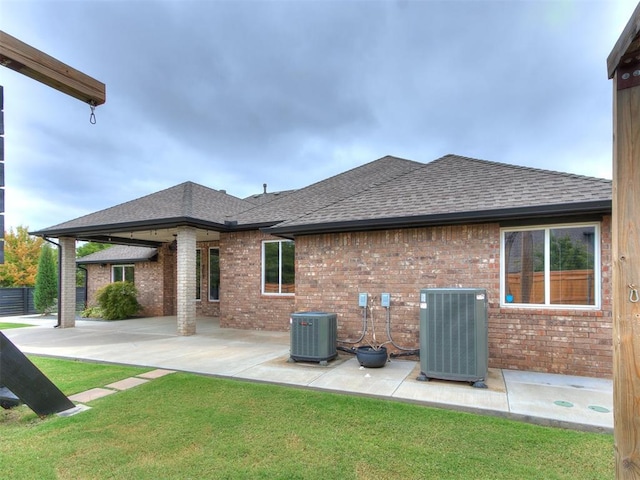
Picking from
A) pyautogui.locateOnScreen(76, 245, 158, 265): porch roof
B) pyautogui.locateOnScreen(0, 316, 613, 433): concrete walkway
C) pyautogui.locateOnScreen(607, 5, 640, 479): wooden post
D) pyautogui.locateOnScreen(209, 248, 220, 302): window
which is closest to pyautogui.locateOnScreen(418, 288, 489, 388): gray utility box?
pyautogui.locateOnScreen(0, 316, 613, 433): concrete walkway

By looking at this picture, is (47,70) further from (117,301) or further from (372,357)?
(117,301)

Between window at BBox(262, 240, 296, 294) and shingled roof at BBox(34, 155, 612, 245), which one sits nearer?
shingled roof at BBox(34, 155, 612, 245)

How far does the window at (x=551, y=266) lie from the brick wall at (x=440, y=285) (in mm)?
140

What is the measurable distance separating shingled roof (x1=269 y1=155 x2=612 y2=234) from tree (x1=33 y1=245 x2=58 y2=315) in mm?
14934

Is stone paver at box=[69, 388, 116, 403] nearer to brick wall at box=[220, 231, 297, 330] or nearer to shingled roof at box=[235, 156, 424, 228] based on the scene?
brick wall at box=[220, 231, 297, 330]

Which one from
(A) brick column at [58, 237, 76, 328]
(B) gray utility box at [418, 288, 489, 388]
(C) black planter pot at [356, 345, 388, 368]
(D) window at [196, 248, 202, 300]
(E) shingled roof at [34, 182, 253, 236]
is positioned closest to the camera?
(B) gray utility box at [418, 288, 489, 388]

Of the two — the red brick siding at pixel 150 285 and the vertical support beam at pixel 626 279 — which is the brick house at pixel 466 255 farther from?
the red brick siding at pixel 150 285

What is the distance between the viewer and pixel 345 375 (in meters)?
5.82

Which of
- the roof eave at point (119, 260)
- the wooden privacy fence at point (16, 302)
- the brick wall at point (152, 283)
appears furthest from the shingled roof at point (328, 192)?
the wooden privacy fence at point (16, 302)

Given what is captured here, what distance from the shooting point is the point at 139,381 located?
5625mm

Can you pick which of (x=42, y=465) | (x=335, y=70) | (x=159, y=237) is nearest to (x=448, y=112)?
(x=335, y=70)

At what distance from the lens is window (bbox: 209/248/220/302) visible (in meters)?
14.9

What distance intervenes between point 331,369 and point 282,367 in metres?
0.86

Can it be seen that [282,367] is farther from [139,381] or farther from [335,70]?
[335,70]
